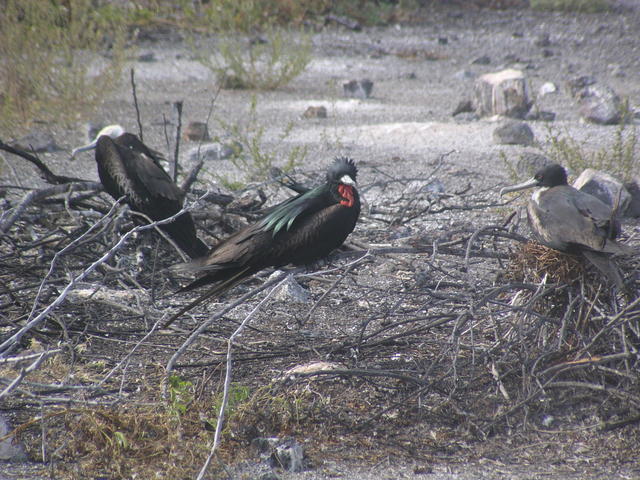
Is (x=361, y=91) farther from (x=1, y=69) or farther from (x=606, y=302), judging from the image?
(x=606, y=302)

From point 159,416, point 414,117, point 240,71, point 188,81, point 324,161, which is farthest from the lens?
point 188,81

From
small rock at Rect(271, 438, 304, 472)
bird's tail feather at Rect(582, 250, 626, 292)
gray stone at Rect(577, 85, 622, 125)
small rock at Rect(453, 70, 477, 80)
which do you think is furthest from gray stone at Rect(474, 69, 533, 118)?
small rock at Rect(271, 438, 304, 472)

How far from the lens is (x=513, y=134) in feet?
17.2

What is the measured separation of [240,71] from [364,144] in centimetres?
194

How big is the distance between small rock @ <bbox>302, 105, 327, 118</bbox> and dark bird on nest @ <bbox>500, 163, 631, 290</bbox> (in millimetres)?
3650

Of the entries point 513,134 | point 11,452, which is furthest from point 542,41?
point 11,452

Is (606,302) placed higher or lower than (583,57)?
higher

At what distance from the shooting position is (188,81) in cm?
747

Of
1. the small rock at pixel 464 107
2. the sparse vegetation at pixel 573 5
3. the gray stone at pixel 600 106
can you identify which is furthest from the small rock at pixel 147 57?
the sparse vegetation at pixel 573 5

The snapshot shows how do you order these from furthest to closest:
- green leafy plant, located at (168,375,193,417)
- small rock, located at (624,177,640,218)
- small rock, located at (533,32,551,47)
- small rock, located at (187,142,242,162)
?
small rock, located at (533,32,551,47) < small rock, located at (187,142,242,162) < small rock, located at (624,177,640,218) < green leafy plant, located at (168,375,193,417)

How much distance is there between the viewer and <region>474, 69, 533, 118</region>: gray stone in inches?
234

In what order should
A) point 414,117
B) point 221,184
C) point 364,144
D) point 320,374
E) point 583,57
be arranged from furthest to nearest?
point 583,57 → point 414,117 → point 364,144 → point 221,184 → point 320,374

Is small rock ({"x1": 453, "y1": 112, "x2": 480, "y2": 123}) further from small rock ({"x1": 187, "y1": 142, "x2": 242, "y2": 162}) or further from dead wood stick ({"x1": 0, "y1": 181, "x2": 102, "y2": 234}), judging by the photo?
dead wood stick ({"x1": 0, "y1": 181, "x2": 102, "y2": 234})

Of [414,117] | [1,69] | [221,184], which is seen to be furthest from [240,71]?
[221,184]
